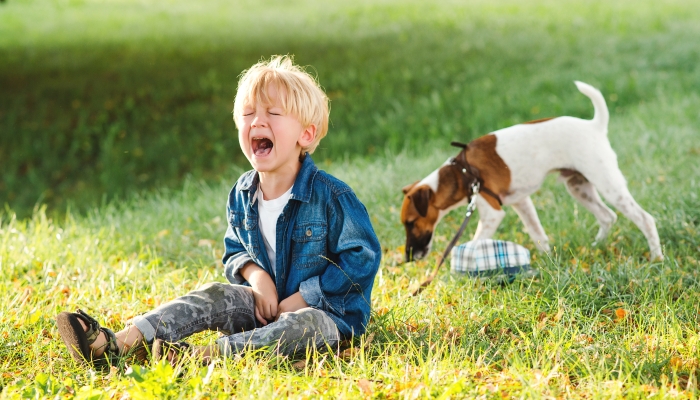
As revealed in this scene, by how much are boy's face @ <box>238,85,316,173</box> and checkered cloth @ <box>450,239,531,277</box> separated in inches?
62.8

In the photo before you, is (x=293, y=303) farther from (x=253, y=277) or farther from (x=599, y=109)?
(x=599, y=109)

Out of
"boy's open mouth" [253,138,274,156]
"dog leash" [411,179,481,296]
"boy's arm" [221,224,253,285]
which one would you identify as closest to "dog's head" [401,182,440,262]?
"dog leash" [411,179,481,296]

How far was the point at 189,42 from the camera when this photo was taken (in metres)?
17.9

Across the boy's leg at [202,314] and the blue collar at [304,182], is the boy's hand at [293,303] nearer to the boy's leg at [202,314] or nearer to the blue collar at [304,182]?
the boy's leg at [202,314]

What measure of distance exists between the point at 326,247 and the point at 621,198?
2.44 m

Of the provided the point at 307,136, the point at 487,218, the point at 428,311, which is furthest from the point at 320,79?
the point at 307,136

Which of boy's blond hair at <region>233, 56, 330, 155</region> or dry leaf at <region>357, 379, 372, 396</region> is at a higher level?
boy's blond hair at <region>233, 56, 330, 155</region>

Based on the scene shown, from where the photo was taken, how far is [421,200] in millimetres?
5121

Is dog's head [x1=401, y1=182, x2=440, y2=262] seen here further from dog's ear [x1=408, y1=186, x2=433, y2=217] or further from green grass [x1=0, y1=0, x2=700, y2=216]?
green grass [x1=0, y1=0, x2=700, y2=216]

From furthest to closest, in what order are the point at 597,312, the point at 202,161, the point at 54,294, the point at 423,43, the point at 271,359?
the point at 423,43 → the point at 202,161 → the point at 54,294 → the point at 597,312 → the point at 271,359

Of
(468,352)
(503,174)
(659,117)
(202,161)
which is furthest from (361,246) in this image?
(202,161)

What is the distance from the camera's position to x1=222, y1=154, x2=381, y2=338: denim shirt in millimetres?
3475

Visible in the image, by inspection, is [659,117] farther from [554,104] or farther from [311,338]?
[311,338]

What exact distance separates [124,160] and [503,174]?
316 inches
